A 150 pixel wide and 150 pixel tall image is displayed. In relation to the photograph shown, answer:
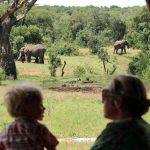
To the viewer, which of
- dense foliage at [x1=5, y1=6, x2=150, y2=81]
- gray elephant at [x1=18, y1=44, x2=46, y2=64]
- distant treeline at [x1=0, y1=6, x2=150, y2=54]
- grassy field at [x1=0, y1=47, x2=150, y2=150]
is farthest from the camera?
distant treeline at [x1=0, y1=6, x2=150, y2=54]

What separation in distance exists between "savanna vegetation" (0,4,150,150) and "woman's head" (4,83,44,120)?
0.88m

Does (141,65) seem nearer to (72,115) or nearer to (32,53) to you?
(72,115)

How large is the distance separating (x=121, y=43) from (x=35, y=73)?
47.1ft

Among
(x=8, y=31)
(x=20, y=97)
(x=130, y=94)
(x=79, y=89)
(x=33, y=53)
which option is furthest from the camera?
(x=33, y=53)

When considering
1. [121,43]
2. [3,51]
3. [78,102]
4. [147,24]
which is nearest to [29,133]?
[78,102]

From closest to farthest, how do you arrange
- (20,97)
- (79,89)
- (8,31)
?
1. (20,97)
2. (79,89)
3. (8,31)

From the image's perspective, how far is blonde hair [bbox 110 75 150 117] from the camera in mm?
3182

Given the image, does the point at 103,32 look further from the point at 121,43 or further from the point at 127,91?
the point at 127,91

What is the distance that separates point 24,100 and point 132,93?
0.74 metres

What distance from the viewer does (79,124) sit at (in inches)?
439

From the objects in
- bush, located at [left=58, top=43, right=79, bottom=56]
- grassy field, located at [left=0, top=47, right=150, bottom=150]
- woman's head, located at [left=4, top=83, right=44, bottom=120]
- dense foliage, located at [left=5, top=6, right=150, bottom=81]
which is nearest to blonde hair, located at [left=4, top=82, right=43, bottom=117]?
woman's head, located at [left=4, top=83, right=44, bottom=120]

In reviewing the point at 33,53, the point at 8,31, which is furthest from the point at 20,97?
the point at 33,53

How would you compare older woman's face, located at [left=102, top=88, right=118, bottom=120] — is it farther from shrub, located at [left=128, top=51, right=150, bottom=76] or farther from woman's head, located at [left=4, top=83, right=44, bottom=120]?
shrub, located at [left=128, top=51, right=150, bottom=76]

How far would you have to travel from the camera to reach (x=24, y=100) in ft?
11.5
